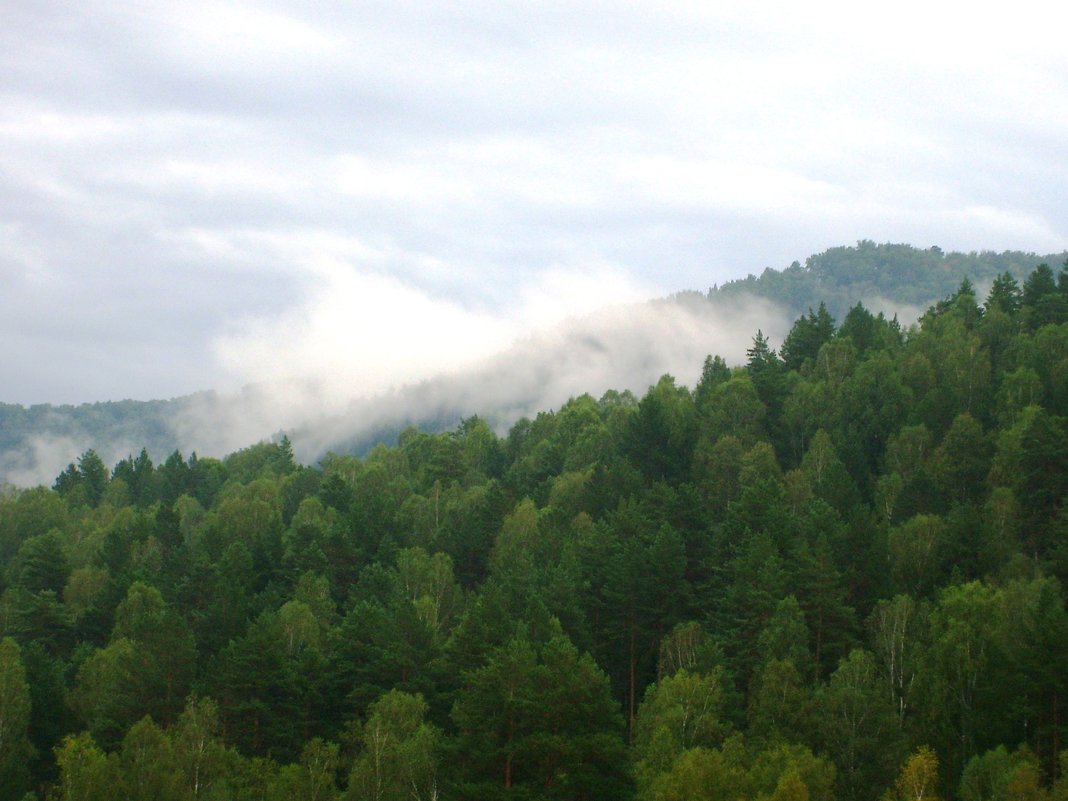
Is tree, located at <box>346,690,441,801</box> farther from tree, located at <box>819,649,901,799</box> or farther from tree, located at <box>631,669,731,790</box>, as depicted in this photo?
tree, located at <box>819,649,901,799</box>

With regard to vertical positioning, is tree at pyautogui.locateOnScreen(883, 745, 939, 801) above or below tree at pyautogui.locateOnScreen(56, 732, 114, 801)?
below

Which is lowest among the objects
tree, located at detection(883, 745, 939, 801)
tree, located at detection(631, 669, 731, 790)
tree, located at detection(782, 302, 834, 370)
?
tree, located at detection(883, 745, 939, 801)

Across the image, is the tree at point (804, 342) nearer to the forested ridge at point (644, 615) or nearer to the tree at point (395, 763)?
the forested ridge at point (644, 615)

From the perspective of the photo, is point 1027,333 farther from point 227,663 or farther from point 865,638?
→ point 227,663

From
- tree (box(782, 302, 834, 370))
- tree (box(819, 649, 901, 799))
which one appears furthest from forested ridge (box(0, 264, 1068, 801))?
tree (box(782, 302, 834, 370))

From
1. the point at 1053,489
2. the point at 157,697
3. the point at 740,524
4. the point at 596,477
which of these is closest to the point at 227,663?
the point at 157,697

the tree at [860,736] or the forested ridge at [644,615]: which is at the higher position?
the forested ridge at [644,615]

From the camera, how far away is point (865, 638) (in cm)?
6888

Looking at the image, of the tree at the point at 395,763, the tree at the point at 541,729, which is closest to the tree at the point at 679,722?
the tree at the point at 541,729

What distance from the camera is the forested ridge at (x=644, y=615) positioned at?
55.6 meters

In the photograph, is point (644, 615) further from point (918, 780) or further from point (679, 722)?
point (918, 780)

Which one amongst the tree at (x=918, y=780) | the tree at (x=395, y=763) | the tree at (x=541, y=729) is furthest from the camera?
the tree at (x=395, y=763)

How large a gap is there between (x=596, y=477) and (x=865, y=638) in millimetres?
34662

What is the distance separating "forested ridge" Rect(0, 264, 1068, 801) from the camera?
55.6 meters
